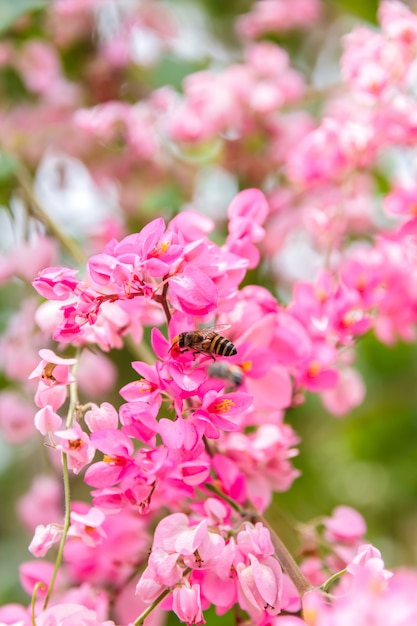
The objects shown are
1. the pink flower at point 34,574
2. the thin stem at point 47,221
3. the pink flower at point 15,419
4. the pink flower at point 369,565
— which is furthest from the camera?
the pink flower at point 15,419

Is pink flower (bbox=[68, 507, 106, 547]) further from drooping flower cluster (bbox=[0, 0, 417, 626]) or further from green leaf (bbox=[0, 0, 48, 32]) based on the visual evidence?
green leaf (bbox=[0, 0, 48, 32])

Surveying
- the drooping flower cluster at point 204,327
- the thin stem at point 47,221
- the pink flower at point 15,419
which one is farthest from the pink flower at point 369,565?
the pink flower at point 15,419

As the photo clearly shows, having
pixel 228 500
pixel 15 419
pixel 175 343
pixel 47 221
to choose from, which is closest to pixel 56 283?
pixel 175 343

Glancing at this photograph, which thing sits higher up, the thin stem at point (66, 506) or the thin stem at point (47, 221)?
the thin stem at point (66, 506)

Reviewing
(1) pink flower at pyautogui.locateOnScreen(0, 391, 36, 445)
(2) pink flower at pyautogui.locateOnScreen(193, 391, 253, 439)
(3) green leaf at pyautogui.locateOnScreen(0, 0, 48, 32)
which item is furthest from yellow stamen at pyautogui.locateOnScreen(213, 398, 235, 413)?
(3) green leaf at pyautogui.locateOnScreen(0, 0, 48, 32)

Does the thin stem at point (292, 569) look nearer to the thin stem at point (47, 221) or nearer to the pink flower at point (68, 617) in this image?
the pink flower at point (68, 617)

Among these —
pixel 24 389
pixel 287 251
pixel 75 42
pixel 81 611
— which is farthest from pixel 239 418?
pixel 75 42
